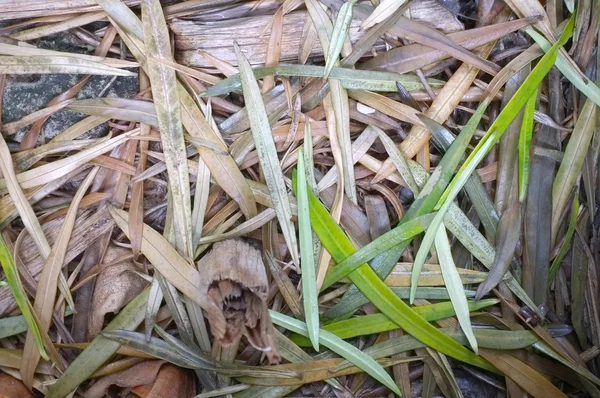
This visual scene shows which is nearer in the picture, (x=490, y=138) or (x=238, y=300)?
(x=238, y=300)

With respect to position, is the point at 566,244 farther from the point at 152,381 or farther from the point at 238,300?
the point at 152,381

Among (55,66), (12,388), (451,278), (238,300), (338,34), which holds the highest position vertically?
(338,34)

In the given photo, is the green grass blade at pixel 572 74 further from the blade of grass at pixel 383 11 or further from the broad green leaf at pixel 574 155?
the blade of grass at pixel 383 11

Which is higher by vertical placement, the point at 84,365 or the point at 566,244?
the point at 566,244

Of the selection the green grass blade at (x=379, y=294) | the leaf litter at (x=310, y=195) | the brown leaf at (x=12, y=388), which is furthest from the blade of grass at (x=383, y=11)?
the brown leaf at (x=12, y=388)

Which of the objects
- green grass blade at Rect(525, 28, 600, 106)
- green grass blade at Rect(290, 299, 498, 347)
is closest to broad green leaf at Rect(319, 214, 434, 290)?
green grass blade at Rect(290, 299, 498, 347)

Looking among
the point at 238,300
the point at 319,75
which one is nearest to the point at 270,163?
the point at 319,75
